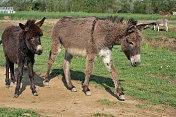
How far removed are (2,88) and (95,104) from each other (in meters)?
3.27

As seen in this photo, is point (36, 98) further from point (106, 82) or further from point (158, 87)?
point (158, 87)

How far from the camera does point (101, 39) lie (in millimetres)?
7965

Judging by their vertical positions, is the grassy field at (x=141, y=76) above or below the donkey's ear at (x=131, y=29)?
below

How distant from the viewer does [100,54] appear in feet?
26.6

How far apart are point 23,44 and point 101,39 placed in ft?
7.16

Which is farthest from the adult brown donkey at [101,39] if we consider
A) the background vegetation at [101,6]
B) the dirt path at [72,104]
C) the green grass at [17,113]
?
the background vegetation at [101,6]

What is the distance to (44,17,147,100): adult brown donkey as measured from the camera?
7.60 metres

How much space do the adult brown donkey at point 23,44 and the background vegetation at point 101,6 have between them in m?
71.4

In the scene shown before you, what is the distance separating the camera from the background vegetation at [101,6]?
77500 millimetres

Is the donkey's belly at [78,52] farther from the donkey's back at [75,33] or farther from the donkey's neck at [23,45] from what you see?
the donkey's neck at [23,45]

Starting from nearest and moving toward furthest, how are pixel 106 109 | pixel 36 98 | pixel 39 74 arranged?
pixel 106 109, pixel 36 98, pixel 39 74

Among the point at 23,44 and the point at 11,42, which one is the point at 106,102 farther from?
the point at 11,42

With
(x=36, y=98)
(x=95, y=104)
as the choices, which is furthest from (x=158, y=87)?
(x=36, y=98)

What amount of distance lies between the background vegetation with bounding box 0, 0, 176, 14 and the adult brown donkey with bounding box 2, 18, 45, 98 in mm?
71409
